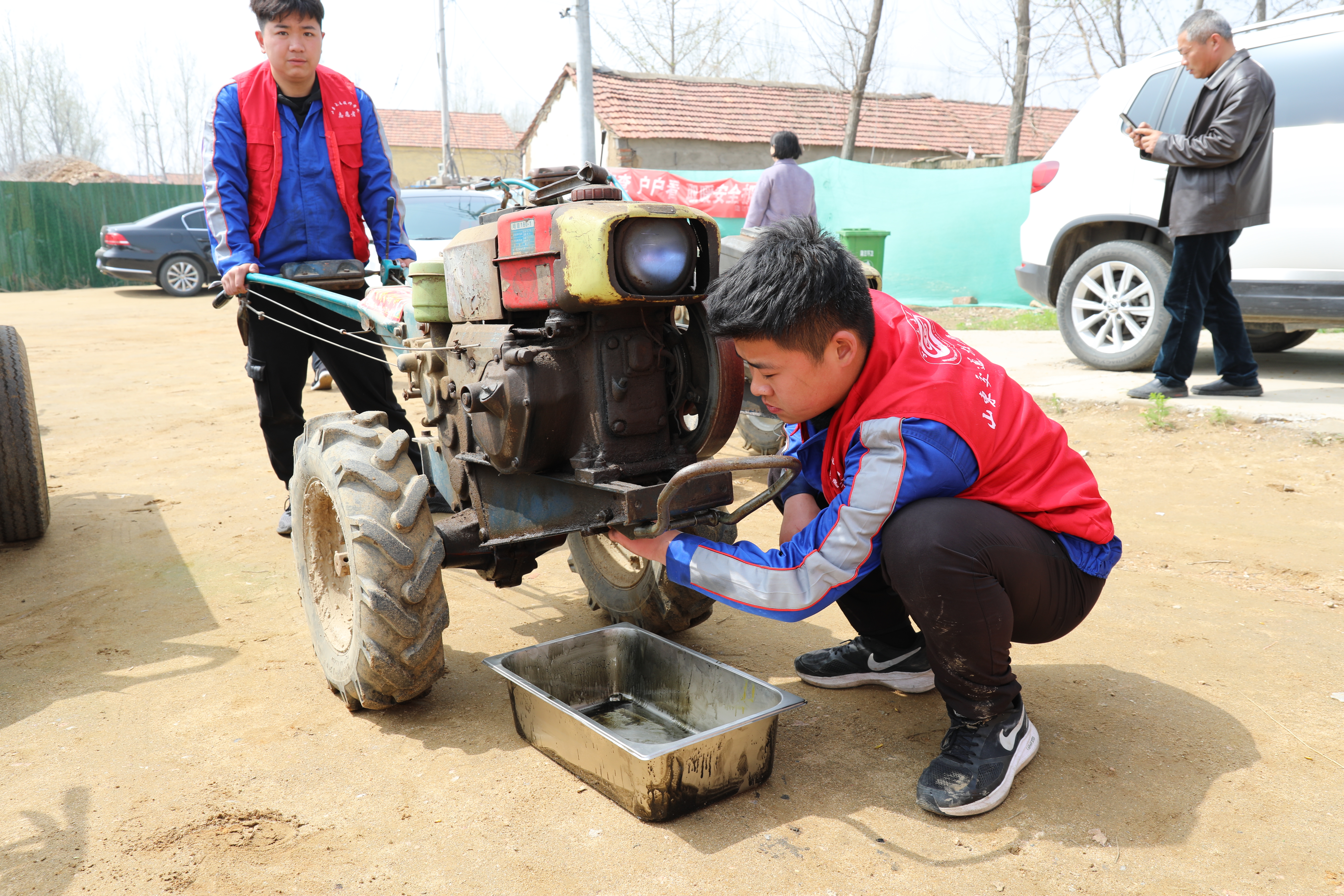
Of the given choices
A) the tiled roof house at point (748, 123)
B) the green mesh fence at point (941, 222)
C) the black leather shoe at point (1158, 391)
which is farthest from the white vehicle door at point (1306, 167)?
the tiled roof house at point (748, 123)

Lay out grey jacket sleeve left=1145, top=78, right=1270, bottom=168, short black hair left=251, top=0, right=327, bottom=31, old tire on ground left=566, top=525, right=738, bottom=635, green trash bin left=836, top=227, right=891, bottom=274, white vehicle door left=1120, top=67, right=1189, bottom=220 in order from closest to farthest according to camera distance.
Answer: old tire on ground left=566, top=525, right=738, bottom=635
short black hair left=251, top=0, right=327, bottom=31
grey jacket sleeve left=1145, top=78, right=1270, bottom=168
white vehicle door left=1120, top=67, right=1189, bottom=220
green trash bin left=836, top=227, right=891, bottom=274

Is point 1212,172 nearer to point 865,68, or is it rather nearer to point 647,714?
point 647,714

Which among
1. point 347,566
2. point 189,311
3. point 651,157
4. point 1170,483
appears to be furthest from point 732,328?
point 651,157

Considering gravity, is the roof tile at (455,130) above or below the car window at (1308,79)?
above

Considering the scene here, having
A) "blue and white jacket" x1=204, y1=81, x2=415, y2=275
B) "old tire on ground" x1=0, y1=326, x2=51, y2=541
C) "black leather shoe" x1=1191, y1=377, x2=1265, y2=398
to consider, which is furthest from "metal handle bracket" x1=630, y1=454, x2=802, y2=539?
"black leather shoe" x1=1191, y1=377, x2=1265, y2=398

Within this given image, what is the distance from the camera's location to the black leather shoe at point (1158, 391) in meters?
5.64

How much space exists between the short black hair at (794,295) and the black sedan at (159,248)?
16501 mm

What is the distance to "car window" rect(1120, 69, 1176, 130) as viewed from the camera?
6195 millimetres

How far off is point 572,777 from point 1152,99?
241 inches

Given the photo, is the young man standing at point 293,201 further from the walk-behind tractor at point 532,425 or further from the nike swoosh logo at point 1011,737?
the nike swoosh logo at point 1011,737

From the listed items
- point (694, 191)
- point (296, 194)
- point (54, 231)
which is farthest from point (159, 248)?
point (296, 194)

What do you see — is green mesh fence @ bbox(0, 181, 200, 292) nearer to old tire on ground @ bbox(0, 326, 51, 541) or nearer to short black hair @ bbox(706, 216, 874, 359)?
old tire on ground @ bbox(0, 326, 51, 541)

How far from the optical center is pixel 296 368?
3879 millimetres

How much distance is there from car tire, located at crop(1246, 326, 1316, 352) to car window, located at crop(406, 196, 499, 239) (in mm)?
6822
